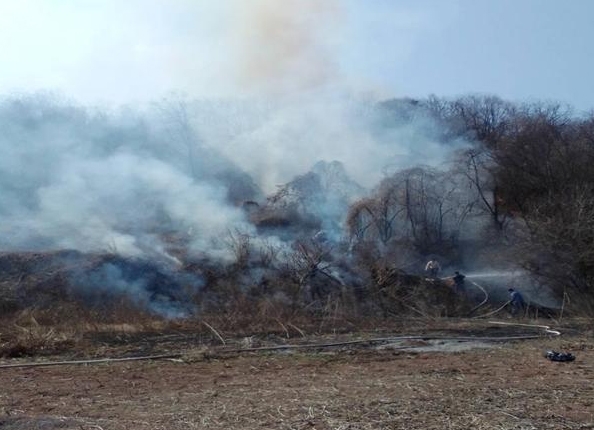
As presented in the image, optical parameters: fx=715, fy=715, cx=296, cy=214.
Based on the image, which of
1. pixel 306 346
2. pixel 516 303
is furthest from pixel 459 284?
pixel 306 346

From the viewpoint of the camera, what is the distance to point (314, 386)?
8.02 metres

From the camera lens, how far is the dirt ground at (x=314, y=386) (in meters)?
6.27

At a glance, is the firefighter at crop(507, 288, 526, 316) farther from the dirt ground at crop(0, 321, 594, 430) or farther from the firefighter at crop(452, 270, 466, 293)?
the dirt ground at crop(0, 321, 594, 430)

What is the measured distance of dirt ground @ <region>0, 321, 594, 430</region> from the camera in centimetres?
627

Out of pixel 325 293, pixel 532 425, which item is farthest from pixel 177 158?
pixel 532 425

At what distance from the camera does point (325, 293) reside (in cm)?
2089

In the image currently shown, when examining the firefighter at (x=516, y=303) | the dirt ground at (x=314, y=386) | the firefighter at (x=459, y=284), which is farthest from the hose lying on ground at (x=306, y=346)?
the firefighter at (x=459, y=284)

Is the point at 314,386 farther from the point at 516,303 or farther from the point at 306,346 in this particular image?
→ the point at 516,303

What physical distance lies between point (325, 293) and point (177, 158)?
2432 cm

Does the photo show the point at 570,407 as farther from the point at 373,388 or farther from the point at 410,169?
the point at 410,169

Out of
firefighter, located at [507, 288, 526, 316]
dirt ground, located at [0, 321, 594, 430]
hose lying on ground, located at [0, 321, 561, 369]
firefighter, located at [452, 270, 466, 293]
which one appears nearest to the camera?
dirt ground, located at [0, 321, 594, 430]

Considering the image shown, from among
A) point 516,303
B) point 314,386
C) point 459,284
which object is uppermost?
point 459,284

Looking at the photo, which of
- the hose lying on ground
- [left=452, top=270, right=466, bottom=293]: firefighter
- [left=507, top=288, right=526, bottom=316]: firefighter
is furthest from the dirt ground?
[left=452, top=270, right=466, bottom=293]: firefighter

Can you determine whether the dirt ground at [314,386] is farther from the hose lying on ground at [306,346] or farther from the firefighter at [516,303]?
the firefighter at [516,303]
